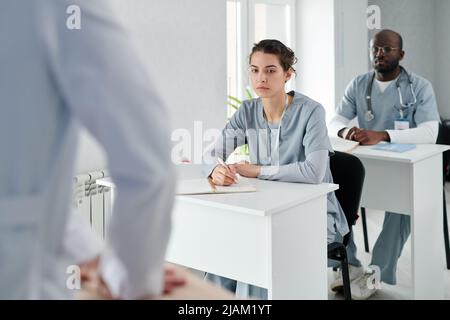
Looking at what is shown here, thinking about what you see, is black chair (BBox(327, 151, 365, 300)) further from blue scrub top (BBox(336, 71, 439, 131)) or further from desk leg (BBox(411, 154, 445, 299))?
blue scrub top (BBox(336, 71, 439, 131))

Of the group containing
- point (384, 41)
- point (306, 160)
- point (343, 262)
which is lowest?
point (343, 262)

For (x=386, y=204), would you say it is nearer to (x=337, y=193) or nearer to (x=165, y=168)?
(x=337, y=193)

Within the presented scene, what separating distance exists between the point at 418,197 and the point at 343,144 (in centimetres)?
36

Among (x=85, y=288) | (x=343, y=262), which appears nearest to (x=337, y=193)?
(x=343, y=262)

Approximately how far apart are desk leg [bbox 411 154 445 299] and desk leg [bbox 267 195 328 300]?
676 millimetres

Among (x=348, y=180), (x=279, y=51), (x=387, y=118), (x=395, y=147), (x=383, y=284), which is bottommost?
(x=383, y=284)

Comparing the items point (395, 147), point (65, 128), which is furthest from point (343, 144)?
point (65, 128)

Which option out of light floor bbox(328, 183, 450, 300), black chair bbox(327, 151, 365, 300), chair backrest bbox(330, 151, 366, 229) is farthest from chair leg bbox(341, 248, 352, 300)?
light floor bbox(328, 183, 450, 300)

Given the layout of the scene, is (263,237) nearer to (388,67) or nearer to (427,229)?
(427,229)

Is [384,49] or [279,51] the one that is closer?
[279,51]

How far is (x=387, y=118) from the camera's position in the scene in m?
2.80

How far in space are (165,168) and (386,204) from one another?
2.13m

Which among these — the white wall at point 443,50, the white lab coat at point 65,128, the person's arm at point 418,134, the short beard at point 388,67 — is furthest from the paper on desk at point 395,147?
the white lab coat at point 65,128

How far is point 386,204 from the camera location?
241cm
